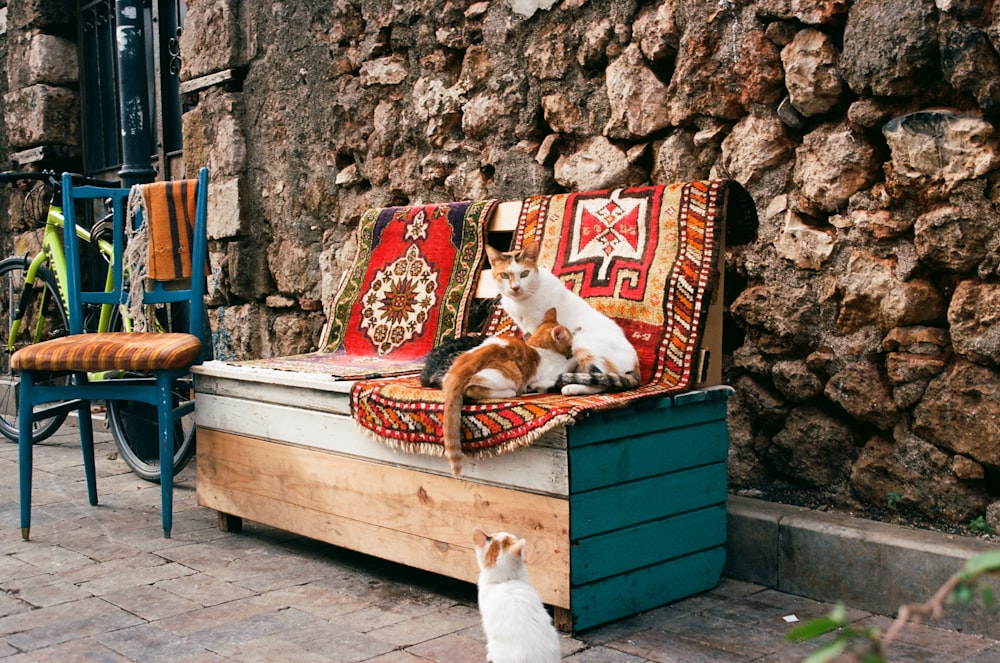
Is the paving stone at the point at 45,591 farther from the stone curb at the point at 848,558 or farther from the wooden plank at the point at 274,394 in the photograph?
the stone curb at the point at 848,558

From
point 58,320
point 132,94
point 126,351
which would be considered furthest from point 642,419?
point 58,320

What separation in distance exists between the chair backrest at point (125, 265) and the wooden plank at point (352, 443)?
43 centimetres

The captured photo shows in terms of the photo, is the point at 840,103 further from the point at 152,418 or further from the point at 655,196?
the point at 152,418

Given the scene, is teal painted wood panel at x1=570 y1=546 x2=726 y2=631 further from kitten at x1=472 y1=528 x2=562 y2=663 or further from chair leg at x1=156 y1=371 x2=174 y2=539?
chair leg at x1=156 y1=371 x2=174 y2=539

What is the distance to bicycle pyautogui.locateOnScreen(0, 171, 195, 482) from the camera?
15.2 feet

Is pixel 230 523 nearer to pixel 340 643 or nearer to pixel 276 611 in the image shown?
pixel 276 611

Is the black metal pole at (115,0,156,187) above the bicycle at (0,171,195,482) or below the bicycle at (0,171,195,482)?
above

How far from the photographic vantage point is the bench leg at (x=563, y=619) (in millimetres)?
2502

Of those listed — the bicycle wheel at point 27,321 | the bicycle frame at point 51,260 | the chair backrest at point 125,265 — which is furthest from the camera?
the bicycle wheel at point 27,321

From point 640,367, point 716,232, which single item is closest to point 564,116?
point 716,232

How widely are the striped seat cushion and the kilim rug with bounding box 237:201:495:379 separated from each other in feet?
0.91

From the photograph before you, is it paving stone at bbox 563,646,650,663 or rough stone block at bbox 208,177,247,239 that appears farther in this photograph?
rough stone block at bbox 208,177,247,239

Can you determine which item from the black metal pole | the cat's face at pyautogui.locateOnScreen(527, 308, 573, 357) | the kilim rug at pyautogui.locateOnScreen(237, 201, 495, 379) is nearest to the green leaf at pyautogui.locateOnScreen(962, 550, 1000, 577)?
the cat's face at pyautogui.locateOnScreen(527, 308, 573, 357)

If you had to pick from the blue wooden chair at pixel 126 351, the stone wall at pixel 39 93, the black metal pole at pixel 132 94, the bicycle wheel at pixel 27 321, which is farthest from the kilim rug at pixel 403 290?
the stone wall at pixel 39 93
